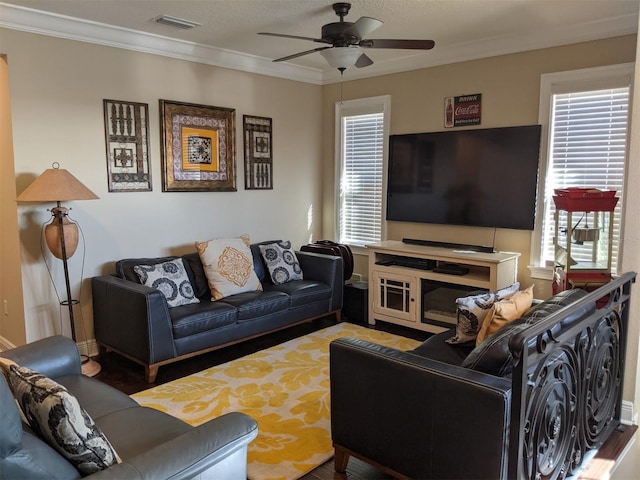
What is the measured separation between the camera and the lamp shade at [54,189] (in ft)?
11.0

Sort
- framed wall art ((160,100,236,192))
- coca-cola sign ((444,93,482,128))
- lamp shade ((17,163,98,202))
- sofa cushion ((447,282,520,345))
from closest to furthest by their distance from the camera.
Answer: sofa cushion ((447,282,520,345)) → lamp shade ((17,163,98,202)) → framed wall art ((160,100,236,192)) → coca-cola sign ((444,93,482,128))

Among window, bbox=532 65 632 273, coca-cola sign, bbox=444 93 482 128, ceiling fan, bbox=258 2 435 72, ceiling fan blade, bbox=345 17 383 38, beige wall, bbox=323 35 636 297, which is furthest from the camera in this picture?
coca-cola sign, bbox=444 93 482 128

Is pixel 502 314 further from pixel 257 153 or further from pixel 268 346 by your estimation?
pixel 257 153

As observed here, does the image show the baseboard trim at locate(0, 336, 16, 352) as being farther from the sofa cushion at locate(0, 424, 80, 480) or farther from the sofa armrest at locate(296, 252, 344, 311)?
the sofa cushion at locate(0, 424, 80, 480)

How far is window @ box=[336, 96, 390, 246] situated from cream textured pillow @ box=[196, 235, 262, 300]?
1573 mm

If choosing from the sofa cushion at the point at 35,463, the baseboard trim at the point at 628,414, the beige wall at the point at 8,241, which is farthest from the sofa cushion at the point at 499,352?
the beige wall at the point at 8,241

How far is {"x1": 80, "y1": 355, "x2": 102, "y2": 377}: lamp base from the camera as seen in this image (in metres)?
3.67

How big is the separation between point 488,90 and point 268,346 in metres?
3.06

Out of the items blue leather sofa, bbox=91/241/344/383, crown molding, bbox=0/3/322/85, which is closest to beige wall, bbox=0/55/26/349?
crown molding, bbox=0/3/322/85

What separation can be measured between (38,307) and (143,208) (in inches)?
45.3

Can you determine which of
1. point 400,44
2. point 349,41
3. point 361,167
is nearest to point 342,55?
point 349,41

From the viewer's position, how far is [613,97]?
3777mm

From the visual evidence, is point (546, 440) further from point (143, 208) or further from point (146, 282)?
point (143, 208)

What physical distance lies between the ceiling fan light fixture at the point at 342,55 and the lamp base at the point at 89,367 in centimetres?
289
